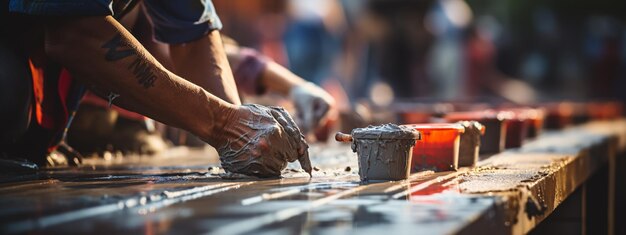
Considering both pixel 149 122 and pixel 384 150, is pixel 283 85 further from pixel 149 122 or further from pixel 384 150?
pixel 384 150

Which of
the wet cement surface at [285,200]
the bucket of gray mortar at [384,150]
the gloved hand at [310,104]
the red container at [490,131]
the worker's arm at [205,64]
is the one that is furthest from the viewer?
the gloved hand at [310,104]

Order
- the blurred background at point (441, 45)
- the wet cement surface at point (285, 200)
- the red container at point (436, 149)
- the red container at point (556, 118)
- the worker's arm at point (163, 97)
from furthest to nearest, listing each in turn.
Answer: the blurred background at point (441, 45), the red container at point (556, 118), the red container at point (436, 149), the worker's arm at point (163, 97), the wet cement surface at point (285, 200)

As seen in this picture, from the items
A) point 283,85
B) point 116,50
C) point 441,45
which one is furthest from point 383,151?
point 441,45

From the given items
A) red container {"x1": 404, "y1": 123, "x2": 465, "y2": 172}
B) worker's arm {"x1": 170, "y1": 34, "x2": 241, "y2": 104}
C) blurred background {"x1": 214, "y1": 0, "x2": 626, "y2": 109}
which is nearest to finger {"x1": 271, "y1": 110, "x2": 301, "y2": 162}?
red container {"x1": 404, "y1": 123, "x2": 465, "y2": 172}

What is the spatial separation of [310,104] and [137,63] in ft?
6.30

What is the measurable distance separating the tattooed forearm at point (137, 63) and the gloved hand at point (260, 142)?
Answer: 0.90ft

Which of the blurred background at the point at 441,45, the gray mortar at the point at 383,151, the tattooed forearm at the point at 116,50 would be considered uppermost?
the blurred background at the point at 441,45

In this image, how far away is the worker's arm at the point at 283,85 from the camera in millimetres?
5289

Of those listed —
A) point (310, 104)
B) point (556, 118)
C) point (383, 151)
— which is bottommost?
point (383, 151)

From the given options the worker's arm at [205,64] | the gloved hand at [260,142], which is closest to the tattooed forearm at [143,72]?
the gloved hand at [260,142]

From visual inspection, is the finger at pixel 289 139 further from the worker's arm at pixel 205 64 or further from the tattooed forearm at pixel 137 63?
the worker's arm at pixel 205 64

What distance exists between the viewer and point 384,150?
3287mm

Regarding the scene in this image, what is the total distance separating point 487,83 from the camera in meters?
18.1

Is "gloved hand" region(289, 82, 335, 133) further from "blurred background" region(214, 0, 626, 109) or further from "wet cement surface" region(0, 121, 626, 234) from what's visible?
"blurred background" region(214, 0, 626, 109)
